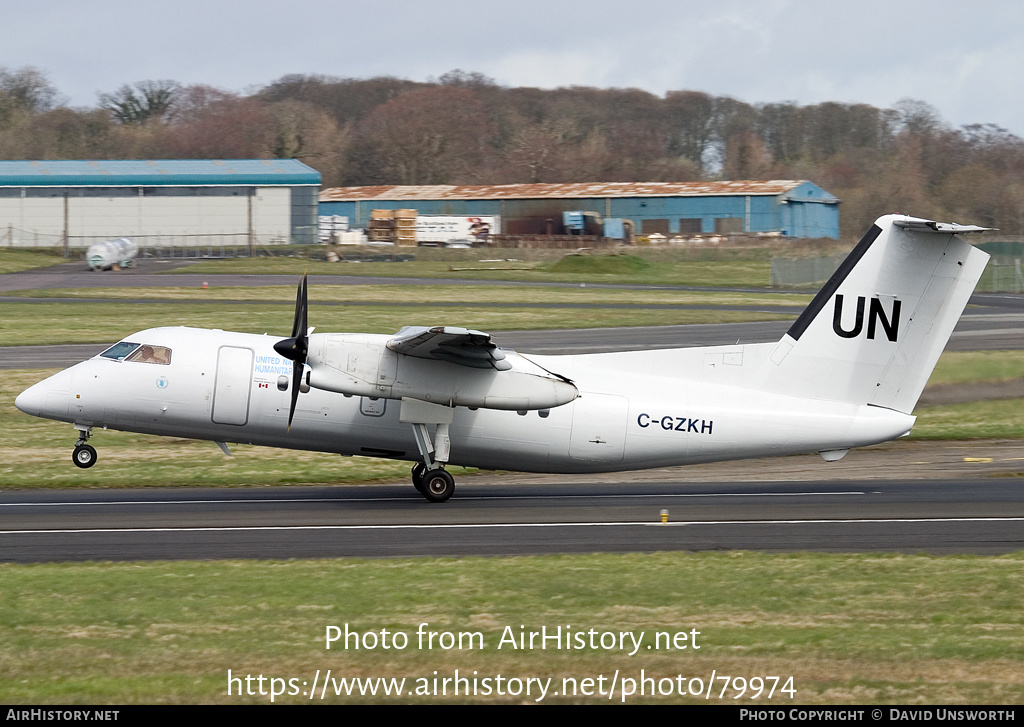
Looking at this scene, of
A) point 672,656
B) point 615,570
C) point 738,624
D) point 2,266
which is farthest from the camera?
point 2,266

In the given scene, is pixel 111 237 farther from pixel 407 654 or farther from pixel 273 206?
pixel 407 654

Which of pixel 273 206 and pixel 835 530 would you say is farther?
pixel 273 206

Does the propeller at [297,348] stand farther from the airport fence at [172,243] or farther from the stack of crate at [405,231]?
the stack of crate at [405,231]

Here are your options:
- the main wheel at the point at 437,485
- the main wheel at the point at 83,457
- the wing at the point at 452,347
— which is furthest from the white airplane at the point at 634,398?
the main wheel at the point at 83,457

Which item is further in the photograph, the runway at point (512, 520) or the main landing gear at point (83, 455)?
the main landing gear at point (83, 455)

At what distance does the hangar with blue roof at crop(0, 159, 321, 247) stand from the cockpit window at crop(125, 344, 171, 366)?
76.1m

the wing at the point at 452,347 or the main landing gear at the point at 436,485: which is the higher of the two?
the wing at the point at 452,347

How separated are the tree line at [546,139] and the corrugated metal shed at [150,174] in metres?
29.2

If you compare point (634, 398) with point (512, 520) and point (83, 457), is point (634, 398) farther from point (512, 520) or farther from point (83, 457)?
point (83, 457)

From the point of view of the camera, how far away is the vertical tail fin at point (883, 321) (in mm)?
18594

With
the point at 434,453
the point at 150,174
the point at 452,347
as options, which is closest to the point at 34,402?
the point at 434,453

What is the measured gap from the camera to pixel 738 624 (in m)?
11.9

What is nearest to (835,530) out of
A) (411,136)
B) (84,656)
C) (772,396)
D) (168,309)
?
(772,396)

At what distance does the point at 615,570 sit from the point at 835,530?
4.49 m
